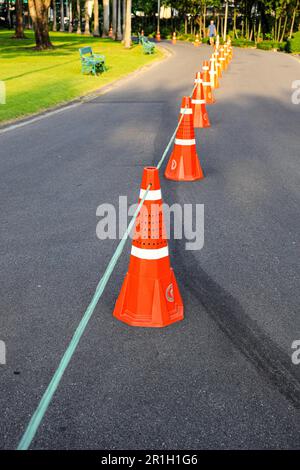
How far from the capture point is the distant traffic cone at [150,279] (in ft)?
13.1

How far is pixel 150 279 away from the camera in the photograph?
4.04 meters

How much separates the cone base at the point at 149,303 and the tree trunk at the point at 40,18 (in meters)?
29.0

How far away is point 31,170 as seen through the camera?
8391mm

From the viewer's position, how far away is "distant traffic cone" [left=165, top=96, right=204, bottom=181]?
7652mm

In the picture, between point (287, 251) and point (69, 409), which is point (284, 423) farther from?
point (287, 251)

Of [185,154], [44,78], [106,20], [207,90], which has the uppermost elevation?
[106,20]

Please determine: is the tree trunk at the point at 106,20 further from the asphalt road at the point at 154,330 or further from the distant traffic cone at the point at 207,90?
the asphalt road at the point at 154,330

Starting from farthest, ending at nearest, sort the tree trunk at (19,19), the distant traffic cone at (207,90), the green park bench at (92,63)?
the tree trunk at (19,19), the green park bench at (92,63), the distant traffic cone at (207,90)

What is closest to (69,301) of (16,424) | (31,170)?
(16,424)

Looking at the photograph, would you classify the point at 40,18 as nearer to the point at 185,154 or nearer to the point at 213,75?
the point at 213,75

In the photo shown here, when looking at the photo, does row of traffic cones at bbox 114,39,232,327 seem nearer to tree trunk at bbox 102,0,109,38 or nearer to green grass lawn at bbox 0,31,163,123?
green grass lawn at bbox 0,31,163,123

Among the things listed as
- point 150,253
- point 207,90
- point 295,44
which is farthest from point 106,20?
point 150,253

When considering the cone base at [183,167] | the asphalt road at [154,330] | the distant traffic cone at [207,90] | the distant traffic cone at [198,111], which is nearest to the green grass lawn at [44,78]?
the distant traffic cone at [207,90]

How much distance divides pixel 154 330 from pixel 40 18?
3052 centimetres
